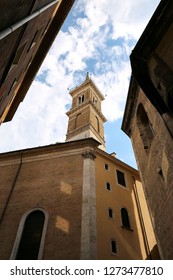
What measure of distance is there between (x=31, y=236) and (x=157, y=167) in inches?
325

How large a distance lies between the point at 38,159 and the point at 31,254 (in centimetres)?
697

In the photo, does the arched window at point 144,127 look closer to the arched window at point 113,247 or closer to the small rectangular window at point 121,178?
the arched window at point 113,247

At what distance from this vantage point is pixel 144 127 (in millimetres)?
10688

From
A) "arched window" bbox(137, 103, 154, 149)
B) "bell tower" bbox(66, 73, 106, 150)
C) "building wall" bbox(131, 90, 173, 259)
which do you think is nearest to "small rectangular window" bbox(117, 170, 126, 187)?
"building wall" bbox(131, 90, 173, 259)

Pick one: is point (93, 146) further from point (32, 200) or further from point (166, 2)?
point (166, 2)

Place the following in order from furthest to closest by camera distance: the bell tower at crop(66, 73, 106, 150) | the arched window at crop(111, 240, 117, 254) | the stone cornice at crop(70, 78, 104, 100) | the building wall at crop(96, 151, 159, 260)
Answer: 1. the stone cornice at crop(70, 78, 104, 100)
2. the bell tower at crop(66, 73, 106, 150)
3. the building wall at crop(96, 151, 159, 260)
4. the arched window at crop(111, 240, 117, 254)

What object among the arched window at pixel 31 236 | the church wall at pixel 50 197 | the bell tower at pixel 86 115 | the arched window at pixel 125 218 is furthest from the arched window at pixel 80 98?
the arched window at pixel 31 236

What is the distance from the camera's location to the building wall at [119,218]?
12.1 meters

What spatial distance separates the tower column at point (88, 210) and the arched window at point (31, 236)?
7.69 feet

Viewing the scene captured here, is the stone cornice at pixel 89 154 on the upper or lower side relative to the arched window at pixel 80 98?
lower

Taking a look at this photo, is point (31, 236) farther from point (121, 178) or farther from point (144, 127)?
point (144, 127)

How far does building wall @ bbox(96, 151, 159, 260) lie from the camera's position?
12.1 metres

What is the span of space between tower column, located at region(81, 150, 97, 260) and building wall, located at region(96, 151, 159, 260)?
1.33 ft

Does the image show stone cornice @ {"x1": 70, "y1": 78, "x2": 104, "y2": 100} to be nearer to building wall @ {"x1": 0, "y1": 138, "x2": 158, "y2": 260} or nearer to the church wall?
building wall @ {"x1": 0, "y1": 138, "x2": 158, "y2": 260}
